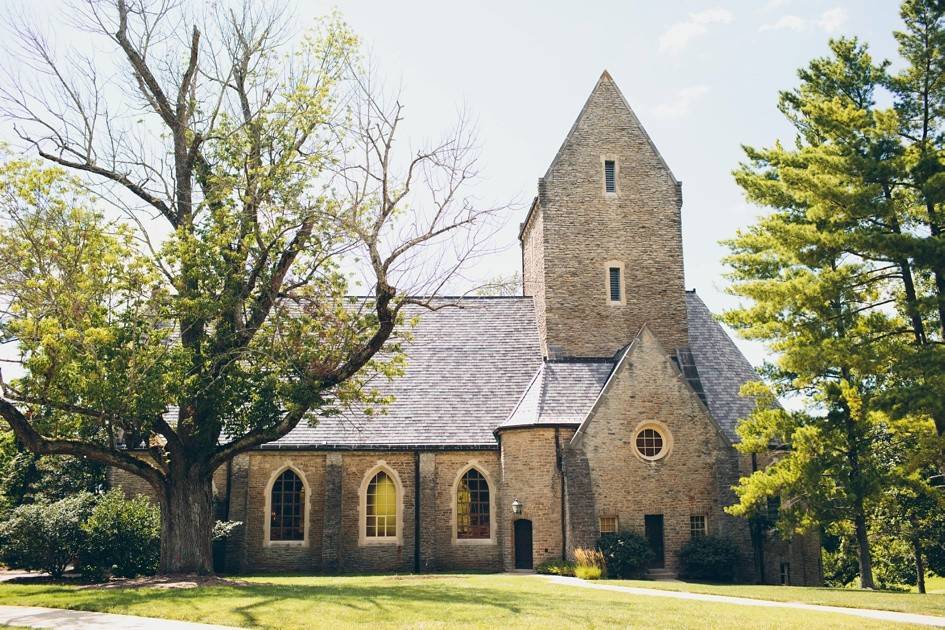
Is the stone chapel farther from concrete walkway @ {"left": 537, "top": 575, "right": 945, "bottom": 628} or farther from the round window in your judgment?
concrete walkway @ {"left": 537, "top": 575, "right": 945, "bottom": 628}

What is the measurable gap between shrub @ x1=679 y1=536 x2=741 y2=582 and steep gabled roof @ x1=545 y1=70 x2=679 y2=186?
1337 centimetres

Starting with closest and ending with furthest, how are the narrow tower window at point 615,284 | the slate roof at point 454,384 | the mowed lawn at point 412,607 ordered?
the mowed lawn at point 412,607 → the slate roof at point 454,384 → the narrow tower window at point 615,284

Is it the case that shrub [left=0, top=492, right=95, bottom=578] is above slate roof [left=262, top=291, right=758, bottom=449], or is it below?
below

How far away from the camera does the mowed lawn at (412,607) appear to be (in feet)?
47.1

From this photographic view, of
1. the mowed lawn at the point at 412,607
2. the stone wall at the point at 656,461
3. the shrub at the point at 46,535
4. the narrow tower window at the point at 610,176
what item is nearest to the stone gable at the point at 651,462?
the stone wall at the point at 656,461

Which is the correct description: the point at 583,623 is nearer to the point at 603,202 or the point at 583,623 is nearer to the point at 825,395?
the point at 825,395

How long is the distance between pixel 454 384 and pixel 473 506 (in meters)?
4.58

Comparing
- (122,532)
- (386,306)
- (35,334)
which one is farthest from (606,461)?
(35,334)

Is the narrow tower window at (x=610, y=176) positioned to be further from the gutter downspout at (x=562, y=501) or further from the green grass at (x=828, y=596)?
the green grass at (x=828, y=596)

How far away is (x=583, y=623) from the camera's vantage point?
1429 cm

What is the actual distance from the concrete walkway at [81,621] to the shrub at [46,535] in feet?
25.3

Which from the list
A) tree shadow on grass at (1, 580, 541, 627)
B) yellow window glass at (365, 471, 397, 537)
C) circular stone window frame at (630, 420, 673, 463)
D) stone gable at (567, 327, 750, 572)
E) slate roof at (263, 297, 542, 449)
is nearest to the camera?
tree shadow on grass at (1, 580, 541, 627)

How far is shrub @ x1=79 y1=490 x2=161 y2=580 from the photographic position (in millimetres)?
22547

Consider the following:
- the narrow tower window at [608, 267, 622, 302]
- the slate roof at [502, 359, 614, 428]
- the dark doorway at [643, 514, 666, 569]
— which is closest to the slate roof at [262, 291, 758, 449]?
the slate roof at [502, 359, 614, 428]
